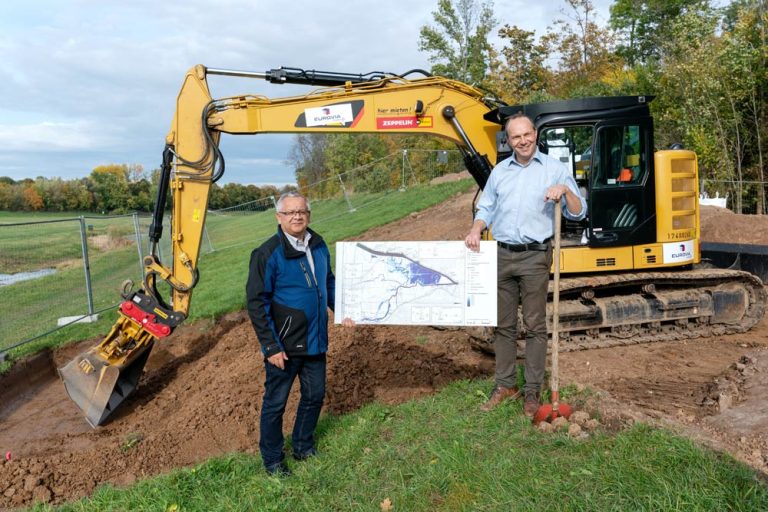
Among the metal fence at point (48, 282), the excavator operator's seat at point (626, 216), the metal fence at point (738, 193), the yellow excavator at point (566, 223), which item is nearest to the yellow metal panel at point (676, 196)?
the yellow excavator at point (566, 223)

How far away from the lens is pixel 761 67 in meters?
15.8

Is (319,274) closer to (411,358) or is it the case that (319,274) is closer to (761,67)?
(411,358)

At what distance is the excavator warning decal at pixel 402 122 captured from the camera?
646 centimetres

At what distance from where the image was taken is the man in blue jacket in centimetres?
389

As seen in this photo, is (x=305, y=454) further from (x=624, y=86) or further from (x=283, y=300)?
(x=624, y=86)

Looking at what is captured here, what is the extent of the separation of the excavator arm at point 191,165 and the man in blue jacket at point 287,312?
7.75ft

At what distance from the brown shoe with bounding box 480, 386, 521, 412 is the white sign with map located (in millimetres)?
697

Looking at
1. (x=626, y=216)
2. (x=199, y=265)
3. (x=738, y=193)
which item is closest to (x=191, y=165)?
(x=626, y=216)

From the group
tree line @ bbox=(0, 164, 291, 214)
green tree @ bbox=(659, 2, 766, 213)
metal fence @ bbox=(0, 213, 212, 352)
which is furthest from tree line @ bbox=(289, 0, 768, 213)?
tree line @ bbox=(0, 164, 291, 214)

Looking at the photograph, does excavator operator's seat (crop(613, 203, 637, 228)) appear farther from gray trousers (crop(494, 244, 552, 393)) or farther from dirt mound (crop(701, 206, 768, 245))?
dirt mound (crop(701, 206, 768, 245))

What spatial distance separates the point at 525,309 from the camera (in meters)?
4.44

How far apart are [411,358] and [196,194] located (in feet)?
9.66

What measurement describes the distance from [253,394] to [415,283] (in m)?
2.42

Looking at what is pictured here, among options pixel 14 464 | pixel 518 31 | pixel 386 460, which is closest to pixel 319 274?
pixel 386 460
